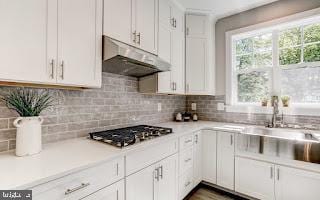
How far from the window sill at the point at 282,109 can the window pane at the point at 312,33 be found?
88 centimetres

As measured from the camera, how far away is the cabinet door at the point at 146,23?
6.00ft

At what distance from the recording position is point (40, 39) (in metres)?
1.10

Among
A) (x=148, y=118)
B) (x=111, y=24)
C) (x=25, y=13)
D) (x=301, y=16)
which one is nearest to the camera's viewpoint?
(x=25, y=13)

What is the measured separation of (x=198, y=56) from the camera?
2783 millimetres

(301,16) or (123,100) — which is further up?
(301,16)

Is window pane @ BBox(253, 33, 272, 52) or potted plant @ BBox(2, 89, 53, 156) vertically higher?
window pane @ BBox(253, 33, 272, 52)

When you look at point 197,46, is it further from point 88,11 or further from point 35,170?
point 35,170

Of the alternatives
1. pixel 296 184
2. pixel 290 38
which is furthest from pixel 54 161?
pixel 290 38

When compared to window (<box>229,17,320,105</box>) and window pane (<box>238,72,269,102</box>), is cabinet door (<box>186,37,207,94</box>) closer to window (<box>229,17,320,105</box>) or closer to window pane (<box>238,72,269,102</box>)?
window (<box>229,17,320,105</box>)

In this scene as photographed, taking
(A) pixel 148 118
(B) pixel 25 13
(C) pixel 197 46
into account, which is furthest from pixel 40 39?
(C) pixel 197 46

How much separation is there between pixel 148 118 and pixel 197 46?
4.55ft

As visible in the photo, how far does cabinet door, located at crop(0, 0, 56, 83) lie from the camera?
0.96m

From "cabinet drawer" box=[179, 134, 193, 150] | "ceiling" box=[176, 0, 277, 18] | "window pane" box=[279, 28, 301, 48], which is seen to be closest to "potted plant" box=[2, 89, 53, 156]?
"cabinet drawer" box=[179, 134, 193, 150]

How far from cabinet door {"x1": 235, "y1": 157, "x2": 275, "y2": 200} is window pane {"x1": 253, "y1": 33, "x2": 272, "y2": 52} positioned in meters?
1.68
